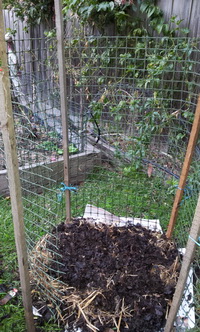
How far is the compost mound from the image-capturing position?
175cm

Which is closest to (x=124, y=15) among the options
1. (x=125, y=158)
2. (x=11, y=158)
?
(x=125, y=158)

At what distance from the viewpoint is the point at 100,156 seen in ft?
11.3

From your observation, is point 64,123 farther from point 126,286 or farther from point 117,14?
point 117,14

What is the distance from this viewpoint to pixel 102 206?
2.90 metres

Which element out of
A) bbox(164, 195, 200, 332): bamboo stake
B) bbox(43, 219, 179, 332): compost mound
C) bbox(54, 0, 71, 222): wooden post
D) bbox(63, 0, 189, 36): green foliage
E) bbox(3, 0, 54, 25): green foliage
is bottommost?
Result: bbox(43, 219, 179, 332): compost mound

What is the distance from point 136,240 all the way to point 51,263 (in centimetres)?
67

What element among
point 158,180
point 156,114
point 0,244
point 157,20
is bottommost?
point 0,244

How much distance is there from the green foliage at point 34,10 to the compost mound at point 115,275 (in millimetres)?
3592

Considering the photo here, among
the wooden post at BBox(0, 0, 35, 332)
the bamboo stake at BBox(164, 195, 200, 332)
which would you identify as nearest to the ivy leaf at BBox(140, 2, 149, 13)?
the wooden post at BBox(0, 0, 35, 332)

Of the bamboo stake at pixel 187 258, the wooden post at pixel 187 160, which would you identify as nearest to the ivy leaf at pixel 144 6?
the wooden post at pixel 187 160

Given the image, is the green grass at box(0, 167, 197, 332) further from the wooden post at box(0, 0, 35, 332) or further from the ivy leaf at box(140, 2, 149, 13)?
the ivy leaf at box(140, 2, 149, 13)

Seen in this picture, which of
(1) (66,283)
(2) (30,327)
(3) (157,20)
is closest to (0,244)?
(1) (66,283)

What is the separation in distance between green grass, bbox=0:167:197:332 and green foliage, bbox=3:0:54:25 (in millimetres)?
2770

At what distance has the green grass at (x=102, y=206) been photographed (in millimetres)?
2180
